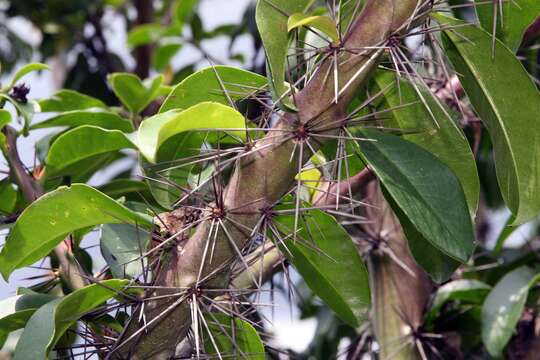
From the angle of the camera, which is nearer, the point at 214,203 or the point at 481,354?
the point at 214,203

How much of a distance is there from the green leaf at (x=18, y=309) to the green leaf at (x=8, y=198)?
0.70ft

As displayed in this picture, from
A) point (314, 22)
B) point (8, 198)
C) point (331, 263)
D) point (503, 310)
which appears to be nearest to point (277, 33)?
point (314, 22)

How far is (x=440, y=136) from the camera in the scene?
81 cm

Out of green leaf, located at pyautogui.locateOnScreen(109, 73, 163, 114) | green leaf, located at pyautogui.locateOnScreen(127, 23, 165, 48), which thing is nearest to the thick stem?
green leaf, located at pyautogui.locateOnScreen(109, 73, 163, 114)

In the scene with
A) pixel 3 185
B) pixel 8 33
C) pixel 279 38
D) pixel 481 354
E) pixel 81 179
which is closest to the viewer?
pixel 279 38

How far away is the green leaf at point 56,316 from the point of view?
716 millimetres

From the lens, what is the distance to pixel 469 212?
0.76m

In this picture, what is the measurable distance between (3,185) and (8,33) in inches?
70.6

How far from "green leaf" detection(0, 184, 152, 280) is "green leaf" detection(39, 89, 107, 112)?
0.41 m

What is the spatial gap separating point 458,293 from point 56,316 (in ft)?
2.26

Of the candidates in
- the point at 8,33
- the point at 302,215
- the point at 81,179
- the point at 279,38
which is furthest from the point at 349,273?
the point at 8,33

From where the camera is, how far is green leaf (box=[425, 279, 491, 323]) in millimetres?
1229

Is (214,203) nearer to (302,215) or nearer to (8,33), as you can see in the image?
(302,215)

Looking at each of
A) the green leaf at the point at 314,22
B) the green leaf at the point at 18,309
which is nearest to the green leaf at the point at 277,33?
the green leaf at the point at 314,22
